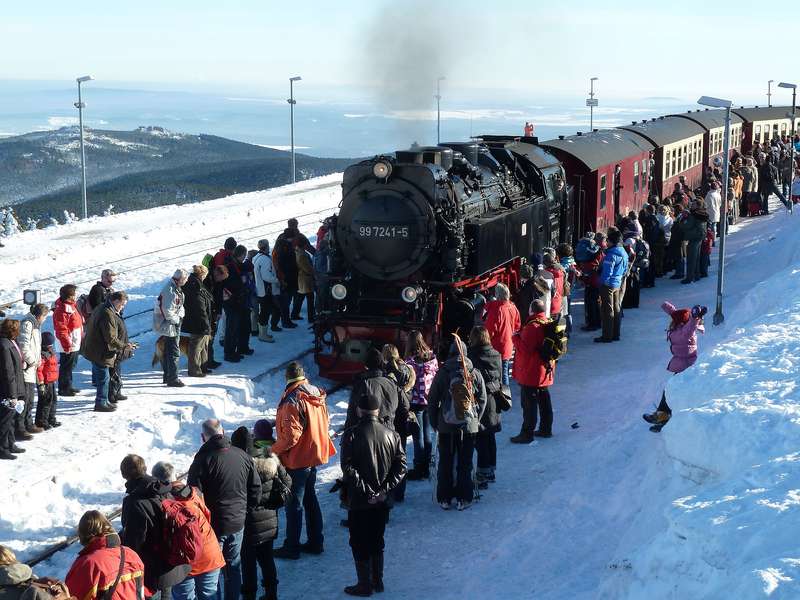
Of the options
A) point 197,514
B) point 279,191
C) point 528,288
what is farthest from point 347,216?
point 279,191

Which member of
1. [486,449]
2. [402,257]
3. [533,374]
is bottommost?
[486,449]

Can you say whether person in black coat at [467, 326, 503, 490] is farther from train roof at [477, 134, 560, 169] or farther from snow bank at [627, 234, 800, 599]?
train roof at [477, 134, 560, 169]

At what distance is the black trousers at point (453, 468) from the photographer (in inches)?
361

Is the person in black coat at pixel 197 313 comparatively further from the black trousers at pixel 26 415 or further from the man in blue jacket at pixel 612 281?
the man in blue jacket at pixel 612 281

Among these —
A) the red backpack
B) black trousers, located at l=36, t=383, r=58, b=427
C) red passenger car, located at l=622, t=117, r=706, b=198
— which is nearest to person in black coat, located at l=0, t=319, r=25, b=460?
black trousers, located at l=36, t=383, r=58, b=427

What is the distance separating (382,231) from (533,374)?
3.63 meters

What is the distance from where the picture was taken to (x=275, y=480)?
24.4 feet

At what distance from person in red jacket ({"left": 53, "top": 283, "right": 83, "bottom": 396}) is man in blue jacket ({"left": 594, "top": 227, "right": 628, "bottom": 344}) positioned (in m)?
7.96

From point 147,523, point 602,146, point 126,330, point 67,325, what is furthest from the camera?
point 602,146

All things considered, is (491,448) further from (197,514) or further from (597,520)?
(197,514)

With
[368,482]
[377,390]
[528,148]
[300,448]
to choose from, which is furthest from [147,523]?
[528,148]

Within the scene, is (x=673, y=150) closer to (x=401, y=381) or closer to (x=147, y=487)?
(x=401, y=381)

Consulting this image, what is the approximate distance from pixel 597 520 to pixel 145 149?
145993mm

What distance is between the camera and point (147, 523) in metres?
6.33
